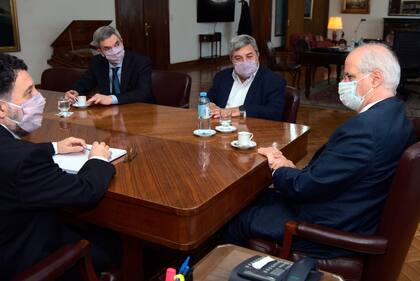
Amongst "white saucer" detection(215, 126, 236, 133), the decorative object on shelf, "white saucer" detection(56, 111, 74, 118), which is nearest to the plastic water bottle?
"white saucer" detection(215, 126, 236, 133)

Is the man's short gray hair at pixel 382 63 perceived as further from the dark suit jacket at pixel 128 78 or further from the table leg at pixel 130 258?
the dark suit jacket at pixel 128 78

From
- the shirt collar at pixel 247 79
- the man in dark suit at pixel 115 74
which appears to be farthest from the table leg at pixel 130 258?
the shirt collar at pixel 247 79

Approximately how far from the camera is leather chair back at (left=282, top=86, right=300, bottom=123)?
107 inches

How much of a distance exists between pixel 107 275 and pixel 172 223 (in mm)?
375

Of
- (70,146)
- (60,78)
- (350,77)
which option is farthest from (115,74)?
(350,77)

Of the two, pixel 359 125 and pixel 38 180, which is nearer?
pixel 38 180

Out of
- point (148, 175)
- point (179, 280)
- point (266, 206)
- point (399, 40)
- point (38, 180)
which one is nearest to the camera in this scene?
point (179, 280)

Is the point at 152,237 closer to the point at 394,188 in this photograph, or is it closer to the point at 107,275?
the point at 107,275

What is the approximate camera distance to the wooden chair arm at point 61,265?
123 cm

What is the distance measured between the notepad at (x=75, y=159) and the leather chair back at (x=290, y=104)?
122cm

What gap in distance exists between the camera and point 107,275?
5.08ft

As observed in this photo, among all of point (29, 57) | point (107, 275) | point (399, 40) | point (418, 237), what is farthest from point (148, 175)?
point (399, 40)

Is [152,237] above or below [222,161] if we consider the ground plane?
below

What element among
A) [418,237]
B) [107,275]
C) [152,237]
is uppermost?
[152,237]
